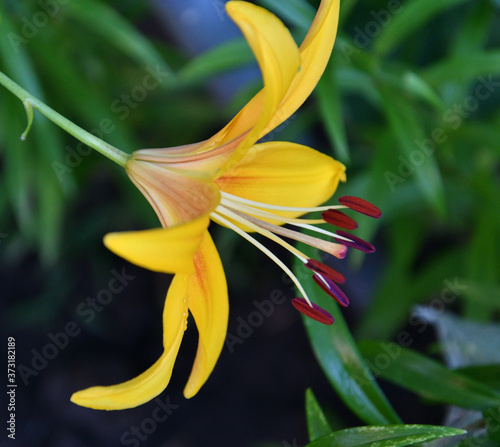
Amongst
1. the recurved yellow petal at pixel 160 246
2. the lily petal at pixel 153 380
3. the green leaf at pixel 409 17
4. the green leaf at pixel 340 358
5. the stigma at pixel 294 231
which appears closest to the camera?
the recurved yellow petal at pixel 160 246

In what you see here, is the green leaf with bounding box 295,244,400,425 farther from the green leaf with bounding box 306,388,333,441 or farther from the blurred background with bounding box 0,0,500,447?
the blurred background with bounding box 0,0,500,447

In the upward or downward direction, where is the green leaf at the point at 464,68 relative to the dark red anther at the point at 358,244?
A: upward

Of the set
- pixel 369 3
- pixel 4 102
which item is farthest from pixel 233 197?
pixel 369 3

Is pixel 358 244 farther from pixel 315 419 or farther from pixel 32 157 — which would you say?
pixel 32 157

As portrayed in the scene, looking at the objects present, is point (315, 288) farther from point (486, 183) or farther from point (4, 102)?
point (4, 102)

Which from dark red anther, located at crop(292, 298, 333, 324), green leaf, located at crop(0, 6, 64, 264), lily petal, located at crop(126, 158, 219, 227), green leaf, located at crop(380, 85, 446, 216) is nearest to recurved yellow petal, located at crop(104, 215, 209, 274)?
lily petal, located at crop(126, 158, 219, 227)

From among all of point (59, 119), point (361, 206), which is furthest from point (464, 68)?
point (59, 119)

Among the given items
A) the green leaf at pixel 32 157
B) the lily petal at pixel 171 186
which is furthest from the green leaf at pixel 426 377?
the green leaf at pixel 32 157

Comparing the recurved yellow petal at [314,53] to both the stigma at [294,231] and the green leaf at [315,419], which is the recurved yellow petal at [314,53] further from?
the green leaf at [315,419]
